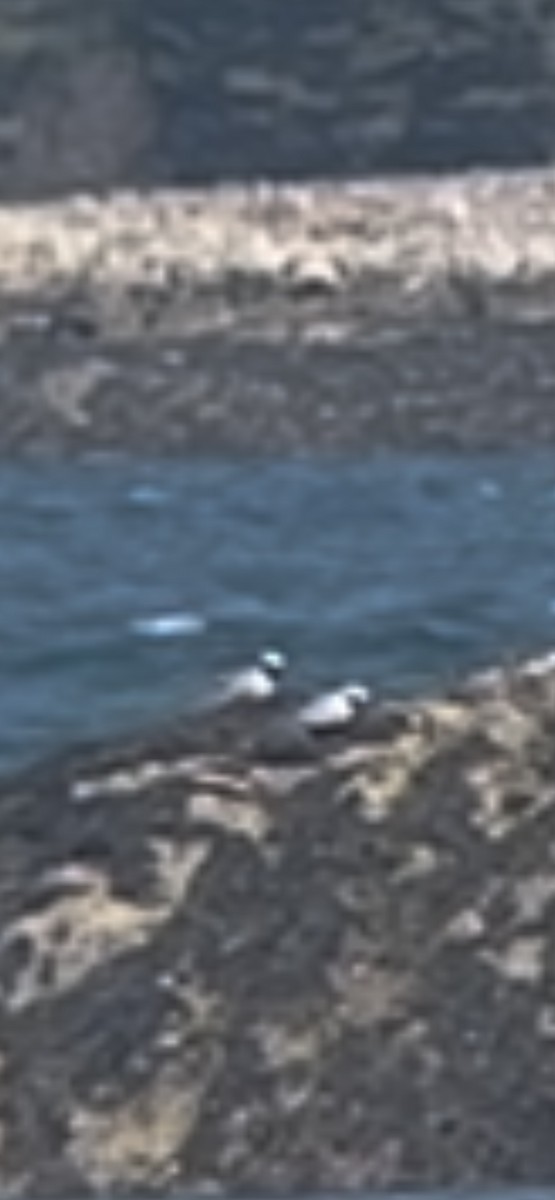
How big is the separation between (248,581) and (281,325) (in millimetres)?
21108

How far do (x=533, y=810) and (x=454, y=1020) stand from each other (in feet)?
1.61

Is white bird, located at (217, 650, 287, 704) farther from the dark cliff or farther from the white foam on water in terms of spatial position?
the dark cliff

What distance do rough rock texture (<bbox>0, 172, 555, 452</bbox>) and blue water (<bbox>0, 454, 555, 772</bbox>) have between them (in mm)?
3465

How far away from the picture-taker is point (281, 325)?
39.3 meters

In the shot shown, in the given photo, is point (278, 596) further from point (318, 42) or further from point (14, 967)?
point (318, 42)

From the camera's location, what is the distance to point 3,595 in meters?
14.5

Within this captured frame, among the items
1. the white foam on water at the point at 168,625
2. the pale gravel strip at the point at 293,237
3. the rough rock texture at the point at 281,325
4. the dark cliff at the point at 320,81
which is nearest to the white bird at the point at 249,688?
the white foam on water at the point at 168,625

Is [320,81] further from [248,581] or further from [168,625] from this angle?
[168,625]

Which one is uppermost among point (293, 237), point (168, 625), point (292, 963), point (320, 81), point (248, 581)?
point (292, 963)

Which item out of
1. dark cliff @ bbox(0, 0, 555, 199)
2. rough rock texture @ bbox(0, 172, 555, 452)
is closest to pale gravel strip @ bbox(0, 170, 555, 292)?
rough rock texture @ bbox(0, 172, 555, 452)

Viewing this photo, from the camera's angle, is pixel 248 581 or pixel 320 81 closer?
pixel 248 581

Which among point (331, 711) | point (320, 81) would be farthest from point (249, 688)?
point (320, 81)

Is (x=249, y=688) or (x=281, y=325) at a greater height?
(x=249, y=688)

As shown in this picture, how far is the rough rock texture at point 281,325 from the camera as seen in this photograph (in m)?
36.4
